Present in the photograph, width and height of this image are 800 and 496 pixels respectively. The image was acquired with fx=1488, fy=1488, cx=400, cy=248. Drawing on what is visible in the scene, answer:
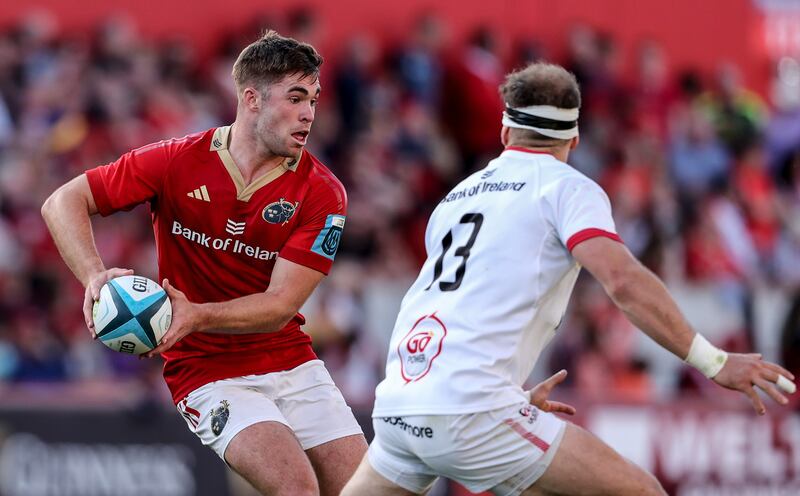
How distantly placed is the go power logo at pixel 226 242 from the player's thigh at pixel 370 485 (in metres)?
1.36

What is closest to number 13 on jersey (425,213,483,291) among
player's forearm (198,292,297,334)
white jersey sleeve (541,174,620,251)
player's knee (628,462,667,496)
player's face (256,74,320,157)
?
white jersey sleeve (541,174,620,251)

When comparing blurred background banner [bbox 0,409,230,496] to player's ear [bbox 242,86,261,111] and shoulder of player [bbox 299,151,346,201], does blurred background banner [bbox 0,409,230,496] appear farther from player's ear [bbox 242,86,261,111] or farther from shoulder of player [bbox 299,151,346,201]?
player's ear [bbox 242,86,261,111]

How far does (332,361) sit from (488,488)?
23.1ft

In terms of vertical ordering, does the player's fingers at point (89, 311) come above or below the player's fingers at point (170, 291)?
below

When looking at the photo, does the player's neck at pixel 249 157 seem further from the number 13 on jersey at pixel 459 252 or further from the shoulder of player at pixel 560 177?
the shoulder of player at pixel 560 177

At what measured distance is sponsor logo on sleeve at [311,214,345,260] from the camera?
24.4ft

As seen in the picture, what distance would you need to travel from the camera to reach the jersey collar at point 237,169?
7.49 meters

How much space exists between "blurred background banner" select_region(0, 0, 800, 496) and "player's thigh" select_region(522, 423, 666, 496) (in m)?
6.33

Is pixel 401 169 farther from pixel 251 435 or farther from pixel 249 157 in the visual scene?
pixel 251 435

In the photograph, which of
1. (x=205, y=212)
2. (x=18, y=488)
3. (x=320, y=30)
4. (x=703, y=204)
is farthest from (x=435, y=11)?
(x=205, y=212)

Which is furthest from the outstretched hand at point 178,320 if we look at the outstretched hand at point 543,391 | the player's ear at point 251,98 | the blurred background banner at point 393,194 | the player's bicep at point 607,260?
the blurred background banner at point 393,194

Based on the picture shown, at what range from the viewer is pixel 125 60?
14.2 meters

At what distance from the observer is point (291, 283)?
285 inches

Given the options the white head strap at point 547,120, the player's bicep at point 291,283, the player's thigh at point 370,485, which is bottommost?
the player's thigh at point 370,485
